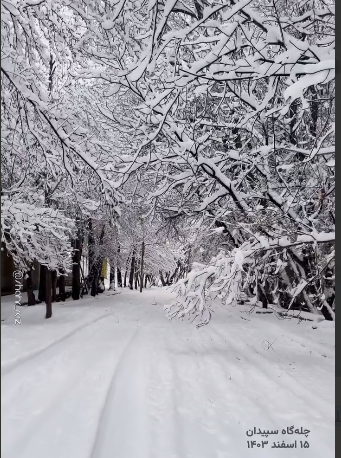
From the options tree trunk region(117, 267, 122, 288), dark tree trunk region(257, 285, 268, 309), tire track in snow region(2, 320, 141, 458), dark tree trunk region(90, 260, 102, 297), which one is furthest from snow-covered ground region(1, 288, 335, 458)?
tree trunk region(117, 267, 122, 288)

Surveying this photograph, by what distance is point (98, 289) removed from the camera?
18.3 meters

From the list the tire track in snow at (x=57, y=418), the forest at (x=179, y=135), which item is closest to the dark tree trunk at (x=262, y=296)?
the forest at (x=179, y=135)

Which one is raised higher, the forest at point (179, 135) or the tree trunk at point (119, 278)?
the forest at point (179, 135)

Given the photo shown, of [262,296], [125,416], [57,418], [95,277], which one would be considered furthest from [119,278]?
[57,418]

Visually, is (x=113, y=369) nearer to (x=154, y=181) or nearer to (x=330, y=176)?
(x=154, y=181)

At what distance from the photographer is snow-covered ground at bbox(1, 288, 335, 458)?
67.2 inches

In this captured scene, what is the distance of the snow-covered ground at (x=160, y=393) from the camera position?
1706mm

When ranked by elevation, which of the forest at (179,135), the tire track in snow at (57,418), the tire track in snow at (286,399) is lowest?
the tire track in snow at (286,399)

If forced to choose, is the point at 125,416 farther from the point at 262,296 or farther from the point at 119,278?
A: the point at 119,278

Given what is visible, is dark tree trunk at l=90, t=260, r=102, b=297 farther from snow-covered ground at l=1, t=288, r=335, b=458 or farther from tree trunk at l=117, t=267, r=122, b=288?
snow-covered ground at l=1, t=288, r=335, b=458

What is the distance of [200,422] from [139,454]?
0.82 meters

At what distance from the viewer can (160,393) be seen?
3.54 m

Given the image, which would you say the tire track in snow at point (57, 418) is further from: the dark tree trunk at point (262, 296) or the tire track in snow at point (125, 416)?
the dark tree trunk at point (262, 296)

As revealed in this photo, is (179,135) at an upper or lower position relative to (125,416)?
upper
